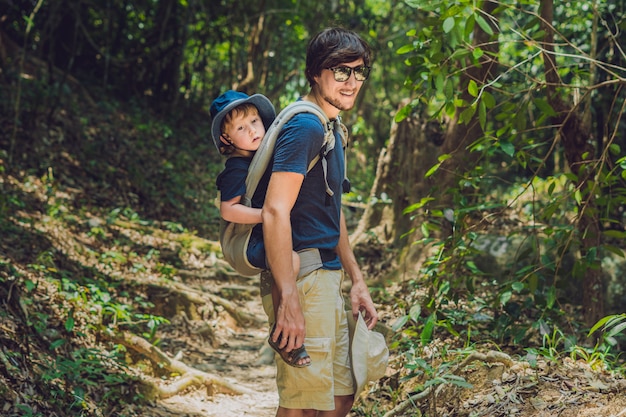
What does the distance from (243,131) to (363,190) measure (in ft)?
35.8

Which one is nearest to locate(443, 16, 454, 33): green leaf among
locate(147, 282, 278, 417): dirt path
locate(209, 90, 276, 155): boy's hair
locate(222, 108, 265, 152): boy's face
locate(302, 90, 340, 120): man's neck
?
locate(302, 90, 340, 120): man's neck

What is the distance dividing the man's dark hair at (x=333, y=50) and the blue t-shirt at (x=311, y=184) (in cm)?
24

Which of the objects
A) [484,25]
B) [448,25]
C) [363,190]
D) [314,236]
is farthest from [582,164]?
[363,190]

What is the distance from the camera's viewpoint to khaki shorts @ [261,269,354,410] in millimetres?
2488

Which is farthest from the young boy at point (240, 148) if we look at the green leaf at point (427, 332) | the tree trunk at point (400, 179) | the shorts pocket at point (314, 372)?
the tree trunk at point (400, 179)

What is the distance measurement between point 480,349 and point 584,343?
4.28ft

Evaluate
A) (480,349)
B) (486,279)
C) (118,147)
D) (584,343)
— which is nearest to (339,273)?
(480,349)

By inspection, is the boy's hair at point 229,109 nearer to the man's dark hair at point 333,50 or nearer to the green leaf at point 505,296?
the man's dark hair at point 333,50

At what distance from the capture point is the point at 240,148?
267 centimetres

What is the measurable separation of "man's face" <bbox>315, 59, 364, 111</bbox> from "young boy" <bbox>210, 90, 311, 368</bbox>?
258 mm

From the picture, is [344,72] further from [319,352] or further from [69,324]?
[69,324]

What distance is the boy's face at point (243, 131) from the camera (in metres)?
2.64

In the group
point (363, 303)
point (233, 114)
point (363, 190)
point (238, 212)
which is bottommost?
point (363, 190)

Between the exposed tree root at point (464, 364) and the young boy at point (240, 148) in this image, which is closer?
the young boy at point (240, 148)
